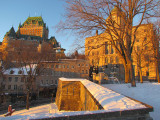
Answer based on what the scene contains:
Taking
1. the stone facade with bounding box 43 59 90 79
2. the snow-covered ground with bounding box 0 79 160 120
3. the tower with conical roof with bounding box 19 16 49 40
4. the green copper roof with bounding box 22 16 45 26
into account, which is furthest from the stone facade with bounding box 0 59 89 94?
the green copper roof with bounding box 22 16 45 26

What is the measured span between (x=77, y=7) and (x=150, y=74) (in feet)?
107

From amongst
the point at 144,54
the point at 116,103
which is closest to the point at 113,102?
the point at 116,103

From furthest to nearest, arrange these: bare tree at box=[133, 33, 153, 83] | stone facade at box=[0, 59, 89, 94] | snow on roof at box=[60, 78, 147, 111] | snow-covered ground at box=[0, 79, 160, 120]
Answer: stone facade at box=[0, 59, 89, 94] < bare tree at box=[133, 33, 153, 83] < snow on roof at box=[60, 78, 147, 111] < snow-covered ground at box=[0, 79, 160, 120]

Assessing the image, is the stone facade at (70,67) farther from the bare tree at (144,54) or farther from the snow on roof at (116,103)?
the snow on roof at (116,103)

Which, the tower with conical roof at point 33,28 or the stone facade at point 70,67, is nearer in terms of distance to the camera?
the stone facade at point 70,67

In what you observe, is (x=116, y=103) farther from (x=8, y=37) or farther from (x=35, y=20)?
(x=35, y=20)

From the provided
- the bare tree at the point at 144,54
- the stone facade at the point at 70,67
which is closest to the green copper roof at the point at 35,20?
the stone facade at the point at 70,67

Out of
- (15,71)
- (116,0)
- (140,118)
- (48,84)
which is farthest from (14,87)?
(140,118)

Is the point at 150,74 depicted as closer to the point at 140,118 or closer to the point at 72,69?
the point at 72,69

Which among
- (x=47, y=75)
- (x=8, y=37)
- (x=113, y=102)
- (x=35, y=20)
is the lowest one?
(x=47, y=75)


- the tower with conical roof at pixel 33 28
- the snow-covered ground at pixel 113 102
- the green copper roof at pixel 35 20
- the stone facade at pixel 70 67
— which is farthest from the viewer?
the green copper roof at pixel 35 20

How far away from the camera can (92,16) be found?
10.4m

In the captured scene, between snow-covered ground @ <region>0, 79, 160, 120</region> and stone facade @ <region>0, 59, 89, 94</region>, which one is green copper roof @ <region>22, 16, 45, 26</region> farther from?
snow-covered ground @ <region>0, 79, 160, 120</region>

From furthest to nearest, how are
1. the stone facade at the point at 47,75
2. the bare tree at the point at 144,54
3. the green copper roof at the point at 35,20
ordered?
the green copper roof at the point at 35,20 < the stone facade at the point at 47,75 < the bare tree at the point at 144,54
